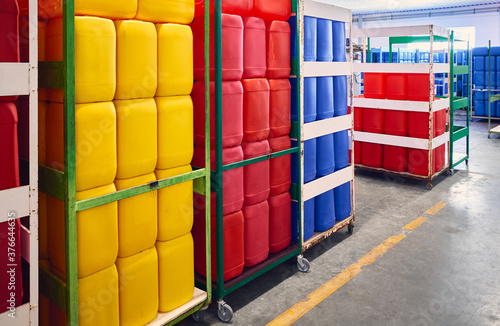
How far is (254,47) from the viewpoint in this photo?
3.04 meters

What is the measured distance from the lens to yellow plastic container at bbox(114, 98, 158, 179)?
2.24m

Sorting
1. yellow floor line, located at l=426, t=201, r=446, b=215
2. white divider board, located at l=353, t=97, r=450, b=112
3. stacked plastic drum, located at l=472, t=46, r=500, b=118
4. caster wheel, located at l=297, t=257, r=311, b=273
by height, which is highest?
stacked plastic drum, located at l=472, t=46, r=500, b=118

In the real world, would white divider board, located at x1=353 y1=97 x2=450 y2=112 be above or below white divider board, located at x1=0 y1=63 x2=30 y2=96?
above

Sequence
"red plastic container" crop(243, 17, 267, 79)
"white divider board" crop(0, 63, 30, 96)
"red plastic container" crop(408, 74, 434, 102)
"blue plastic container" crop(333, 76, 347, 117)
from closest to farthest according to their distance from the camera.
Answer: "white divider board" crop(0, 63, 30, 96) < "red plastic container" crop(243, 17, 267, 79) < "blue plastic container" crop(333, 76, 347, 117) < "red plastic container" crop(408, 74, 434, 102)

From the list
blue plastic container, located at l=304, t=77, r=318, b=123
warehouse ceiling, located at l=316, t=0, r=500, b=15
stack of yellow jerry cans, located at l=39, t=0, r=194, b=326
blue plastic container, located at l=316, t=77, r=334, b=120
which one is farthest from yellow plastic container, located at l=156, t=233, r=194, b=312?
warehouse ceiling, located at l=316, t=0, r=500, b=15

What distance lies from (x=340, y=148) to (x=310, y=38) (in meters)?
1.13

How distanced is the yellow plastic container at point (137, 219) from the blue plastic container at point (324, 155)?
1850mm

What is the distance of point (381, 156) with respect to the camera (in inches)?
255

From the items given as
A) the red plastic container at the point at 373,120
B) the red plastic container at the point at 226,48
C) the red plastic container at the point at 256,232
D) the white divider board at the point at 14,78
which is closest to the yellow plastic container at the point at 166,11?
the red plastic container at the point at 226,48

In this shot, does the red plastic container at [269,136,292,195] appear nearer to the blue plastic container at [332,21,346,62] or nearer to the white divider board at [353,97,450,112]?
the blue plastic container at [332,21,346,62]

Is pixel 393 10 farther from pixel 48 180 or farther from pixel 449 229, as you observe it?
pixel 48 180

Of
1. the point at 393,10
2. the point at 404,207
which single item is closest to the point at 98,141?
the point at 404,207

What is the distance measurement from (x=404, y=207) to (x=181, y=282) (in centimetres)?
357

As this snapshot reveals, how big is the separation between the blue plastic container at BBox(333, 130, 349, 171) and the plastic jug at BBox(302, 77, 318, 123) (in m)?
0.51
